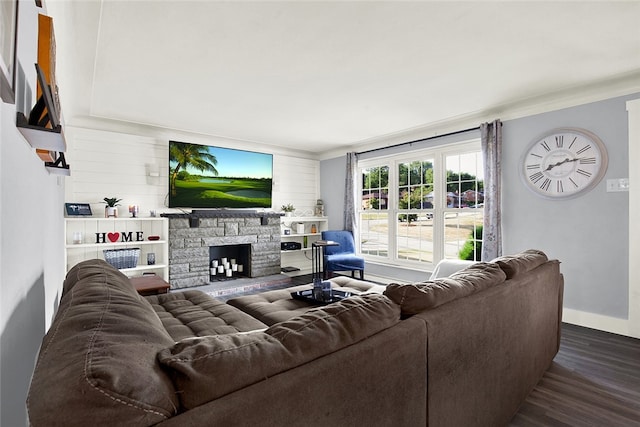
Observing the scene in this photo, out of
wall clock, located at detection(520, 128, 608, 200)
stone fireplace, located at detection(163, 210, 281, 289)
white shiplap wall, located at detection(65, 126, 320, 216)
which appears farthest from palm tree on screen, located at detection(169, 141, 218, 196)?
Answer: wall clock, located at detection(520, 128, 608, 200)

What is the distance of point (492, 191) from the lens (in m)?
3.89

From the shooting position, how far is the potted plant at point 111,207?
4.25 m

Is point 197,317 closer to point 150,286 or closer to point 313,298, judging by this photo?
point 313,298

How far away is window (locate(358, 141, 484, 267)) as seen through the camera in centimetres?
437

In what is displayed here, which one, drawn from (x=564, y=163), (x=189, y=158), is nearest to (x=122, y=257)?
(x=189, y=158)

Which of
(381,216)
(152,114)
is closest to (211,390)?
(152,114)

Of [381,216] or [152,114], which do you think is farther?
[381,216]

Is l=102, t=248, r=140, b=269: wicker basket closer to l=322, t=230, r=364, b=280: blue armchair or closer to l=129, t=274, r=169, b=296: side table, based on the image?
l=129, t=274, r=169, b=296: side table

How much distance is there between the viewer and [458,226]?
4.49 m

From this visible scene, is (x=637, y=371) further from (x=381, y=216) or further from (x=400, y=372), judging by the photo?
(x=381, y=216)

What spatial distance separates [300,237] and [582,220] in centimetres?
433

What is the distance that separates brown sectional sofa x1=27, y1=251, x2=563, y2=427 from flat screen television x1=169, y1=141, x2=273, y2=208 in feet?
10.6

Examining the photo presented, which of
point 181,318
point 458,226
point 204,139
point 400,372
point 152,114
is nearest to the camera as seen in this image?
point 400,372

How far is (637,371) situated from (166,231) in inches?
200
